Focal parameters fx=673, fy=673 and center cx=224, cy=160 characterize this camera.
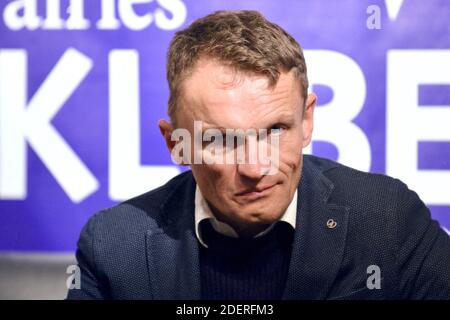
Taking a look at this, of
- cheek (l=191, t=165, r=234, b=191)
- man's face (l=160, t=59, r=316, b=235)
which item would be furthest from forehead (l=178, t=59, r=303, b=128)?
cheek (l=191, t=165, r=234, b=191)

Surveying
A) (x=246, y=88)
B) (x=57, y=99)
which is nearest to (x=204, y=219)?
(x=246, y=88)

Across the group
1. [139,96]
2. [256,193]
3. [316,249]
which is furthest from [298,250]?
[139,96]

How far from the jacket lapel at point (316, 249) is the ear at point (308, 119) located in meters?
0.16

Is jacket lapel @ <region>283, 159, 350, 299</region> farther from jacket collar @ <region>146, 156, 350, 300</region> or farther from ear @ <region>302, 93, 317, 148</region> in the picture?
ear @ <region>302, 93, 317, 148</region>

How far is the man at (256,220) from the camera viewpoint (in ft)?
5.04

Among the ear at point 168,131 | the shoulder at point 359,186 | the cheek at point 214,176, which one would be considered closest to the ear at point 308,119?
the shoulder at point 359,186

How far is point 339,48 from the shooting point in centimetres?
183

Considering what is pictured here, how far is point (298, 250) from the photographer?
1.59 metres

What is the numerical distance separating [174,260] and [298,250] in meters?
0.30

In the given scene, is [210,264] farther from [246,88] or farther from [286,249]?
[246,88]

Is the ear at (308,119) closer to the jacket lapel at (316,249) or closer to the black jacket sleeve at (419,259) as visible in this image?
the jacket lapel at (316,249)

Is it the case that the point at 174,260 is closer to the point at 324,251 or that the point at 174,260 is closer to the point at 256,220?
the point at 256,220

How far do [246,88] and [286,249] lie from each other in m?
0.40

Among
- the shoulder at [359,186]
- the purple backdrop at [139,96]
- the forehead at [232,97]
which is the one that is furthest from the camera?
the purple backdrop at [139,96]
